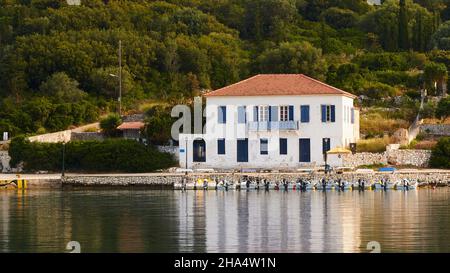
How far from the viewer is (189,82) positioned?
237 ft

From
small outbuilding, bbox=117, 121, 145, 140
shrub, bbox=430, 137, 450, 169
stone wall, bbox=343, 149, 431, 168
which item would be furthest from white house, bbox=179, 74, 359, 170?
shrub, bbox=430, 137, 450, 169

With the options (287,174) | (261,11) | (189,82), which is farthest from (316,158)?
(261,11)

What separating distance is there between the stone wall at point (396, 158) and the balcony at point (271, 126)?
3.37m

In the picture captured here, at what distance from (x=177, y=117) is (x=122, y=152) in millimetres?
3927

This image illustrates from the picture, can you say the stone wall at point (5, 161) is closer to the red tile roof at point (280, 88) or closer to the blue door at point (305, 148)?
the red tile roof at point (280, 88)

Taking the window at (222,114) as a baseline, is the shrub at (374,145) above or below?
below

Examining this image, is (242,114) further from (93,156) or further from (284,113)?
(93,156)

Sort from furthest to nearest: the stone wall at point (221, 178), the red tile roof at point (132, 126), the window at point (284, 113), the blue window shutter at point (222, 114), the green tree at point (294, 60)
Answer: the green tree at point (294, 60), the red tile roof at point (132, 126), the blue window shutter at point (222, 114), the window at point (284, 113), the stone wall at point (221, 178)

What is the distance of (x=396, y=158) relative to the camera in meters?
58.4

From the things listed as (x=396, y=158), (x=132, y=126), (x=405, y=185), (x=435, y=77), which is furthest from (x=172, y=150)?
(x=435, y=77)

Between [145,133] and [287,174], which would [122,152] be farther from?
[287,174]

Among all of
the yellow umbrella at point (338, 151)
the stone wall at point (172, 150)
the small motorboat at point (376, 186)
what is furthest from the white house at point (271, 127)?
the small motorboat at point (376, 186)

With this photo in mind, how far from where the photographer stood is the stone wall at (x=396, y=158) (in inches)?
2297

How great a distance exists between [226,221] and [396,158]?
21373 millimetres
